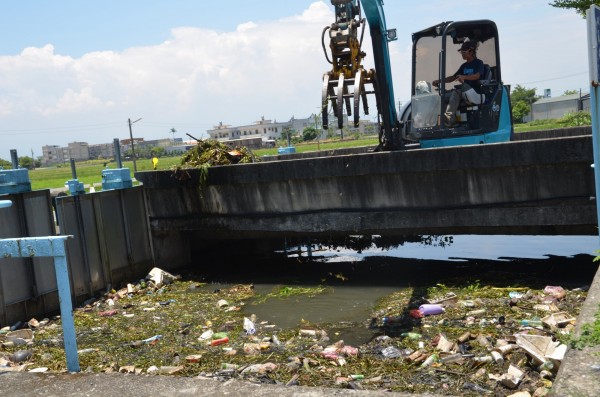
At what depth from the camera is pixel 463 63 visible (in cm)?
1088

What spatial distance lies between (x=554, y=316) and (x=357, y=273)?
4677 mm

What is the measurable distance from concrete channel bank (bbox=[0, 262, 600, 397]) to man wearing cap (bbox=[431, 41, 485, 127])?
22.3 feet

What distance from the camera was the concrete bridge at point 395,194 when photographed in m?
9.10

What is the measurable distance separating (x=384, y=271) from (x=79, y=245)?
5.36m

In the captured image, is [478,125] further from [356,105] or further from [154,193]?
[154,193]

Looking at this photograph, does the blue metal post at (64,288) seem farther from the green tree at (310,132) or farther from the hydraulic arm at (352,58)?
the green tree at (310,132)

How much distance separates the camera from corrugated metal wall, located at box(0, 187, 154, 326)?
961 centimetres

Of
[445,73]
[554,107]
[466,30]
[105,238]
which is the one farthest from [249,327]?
[554,107]

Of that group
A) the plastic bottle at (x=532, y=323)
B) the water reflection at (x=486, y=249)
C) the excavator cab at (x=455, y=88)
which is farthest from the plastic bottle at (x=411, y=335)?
the water reflection at (x=486, y=249)

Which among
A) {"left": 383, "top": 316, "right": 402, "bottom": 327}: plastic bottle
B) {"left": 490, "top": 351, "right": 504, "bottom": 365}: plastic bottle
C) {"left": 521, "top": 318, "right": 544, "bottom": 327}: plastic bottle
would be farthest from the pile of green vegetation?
{"left": 490, "top": 351, "right": 504, "bottom": 365}: plastic bottle

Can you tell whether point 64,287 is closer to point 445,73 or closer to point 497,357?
point 497,357

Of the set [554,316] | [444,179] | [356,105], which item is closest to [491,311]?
[554,316]

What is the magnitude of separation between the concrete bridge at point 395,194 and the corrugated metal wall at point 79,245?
0.62 metres

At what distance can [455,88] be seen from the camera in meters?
10.7
